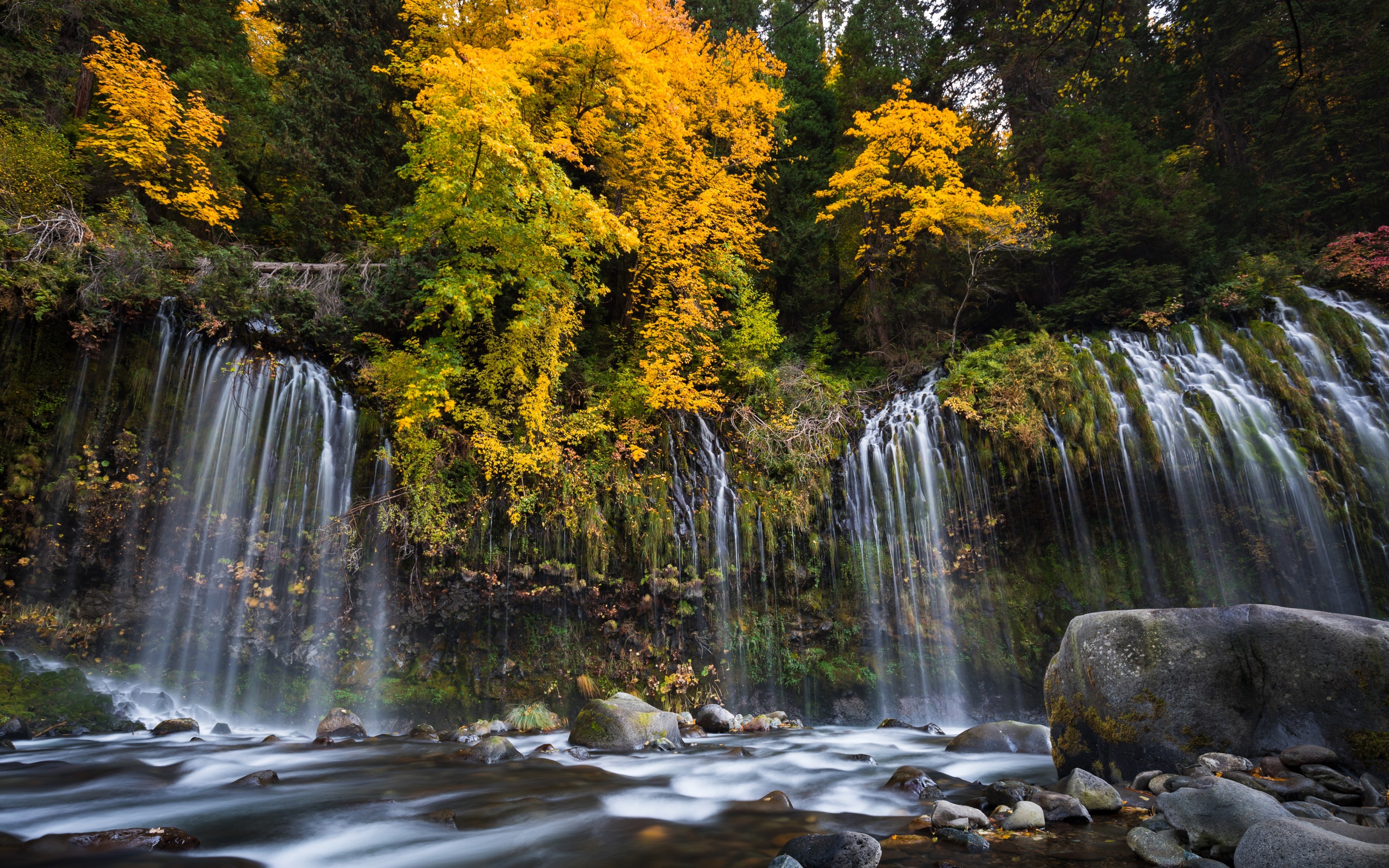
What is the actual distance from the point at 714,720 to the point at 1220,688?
20.2 feet

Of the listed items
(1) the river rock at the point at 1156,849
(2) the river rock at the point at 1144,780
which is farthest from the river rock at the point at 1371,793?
(1) the river rock at the point at 1156,849

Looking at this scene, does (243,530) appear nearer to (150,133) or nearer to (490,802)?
(490,802)

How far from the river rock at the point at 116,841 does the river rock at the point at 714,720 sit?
6.32 meters

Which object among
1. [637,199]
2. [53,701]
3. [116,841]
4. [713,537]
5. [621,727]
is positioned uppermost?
[637,199]

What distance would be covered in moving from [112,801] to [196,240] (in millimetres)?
8941

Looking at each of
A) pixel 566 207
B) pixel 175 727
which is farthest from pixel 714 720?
pixel 566 207

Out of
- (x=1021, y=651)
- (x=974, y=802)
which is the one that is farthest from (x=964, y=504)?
(x=974, y=802)

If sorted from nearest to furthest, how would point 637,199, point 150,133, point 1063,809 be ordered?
point 1063,809
point 150,133
point 637,199

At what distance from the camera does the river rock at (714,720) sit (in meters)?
8.92

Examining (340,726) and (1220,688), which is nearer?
(1220,688)

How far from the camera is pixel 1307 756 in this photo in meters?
4.12

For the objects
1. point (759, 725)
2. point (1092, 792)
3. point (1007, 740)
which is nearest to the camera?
point (1092, 792)

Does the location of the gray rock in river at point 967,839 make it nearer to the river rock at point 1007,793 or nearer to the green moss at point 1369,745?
the river rock at point 1007,793

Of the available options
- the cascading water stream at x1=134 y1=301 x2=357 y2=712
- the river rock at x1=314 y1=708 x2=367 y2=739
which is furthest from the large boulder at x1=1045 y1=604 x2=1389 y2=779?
the cascading water stream at x1=134 y1=301 x2=357 y2=712
